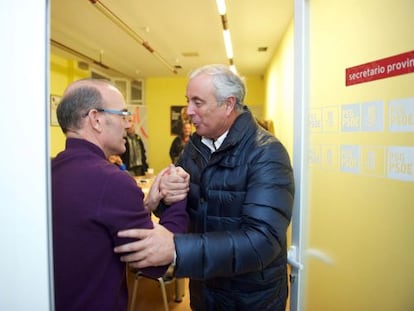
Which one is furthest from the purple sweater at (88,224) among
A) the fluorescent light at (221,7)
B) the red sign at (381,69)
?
the fluorescent light at (221,7)

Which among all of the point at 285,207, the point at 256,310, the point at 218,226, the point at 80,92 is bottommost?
the point at 256,310

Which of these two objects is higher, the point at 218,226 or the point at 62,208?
the point at 62,208

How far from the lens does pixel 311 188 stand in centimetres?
108

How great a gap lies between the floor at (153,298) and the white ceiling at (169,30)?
3.22 metres

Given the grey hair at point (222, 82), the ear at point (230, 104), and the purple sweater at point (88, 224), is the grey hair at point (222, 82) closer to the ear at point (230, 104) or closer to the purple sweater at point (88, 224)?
the ear at point (230, 104)

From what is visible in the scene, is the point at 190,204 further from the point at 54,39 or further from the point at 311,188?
the point at 54,39

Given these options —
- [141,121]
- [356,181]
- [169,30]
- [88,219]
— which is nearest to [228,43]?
[169,30]

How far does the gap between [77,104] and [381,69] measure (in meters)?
0.98

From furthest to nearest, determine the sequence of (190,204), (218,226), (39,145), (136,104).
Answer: (136,104) → (190,204) → (218,226) → (39,145)

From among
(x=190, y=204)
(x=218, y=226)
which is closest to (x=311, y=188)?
(x=218, y=226)

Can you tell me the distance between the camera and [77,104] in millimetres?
1021

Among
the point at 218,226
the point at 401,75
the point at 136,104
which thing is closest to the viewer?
the point at 401,75

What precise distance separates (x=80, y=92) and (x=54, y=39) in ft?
14.7

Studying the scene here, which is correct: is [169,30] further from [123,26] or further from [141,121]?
[141,121]
